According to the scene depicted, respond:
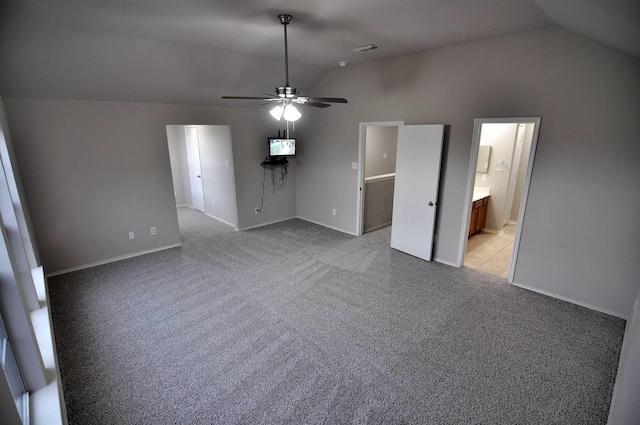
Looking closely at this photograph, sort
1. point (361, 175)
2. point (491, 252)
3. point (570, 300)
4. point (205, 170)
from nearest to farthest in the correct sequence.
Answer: point (570, 300), point (491, 252), point (361, 175), point (205, 170)

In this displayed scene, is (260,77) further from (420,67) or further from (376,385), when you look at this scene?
(376,385)

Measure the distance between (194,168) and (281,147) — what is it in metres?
2.51

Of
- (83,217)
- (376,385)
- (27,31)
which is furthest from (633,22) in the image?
(83,217)

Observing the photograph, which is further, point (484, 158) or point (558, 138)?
point (484, 158)

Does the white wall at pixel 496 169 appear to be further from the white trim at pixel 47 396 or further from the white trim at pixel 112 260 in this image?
the white trim at pixel 47 396

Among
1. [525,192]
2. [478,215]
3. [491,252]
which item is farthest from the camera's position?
[478,215]

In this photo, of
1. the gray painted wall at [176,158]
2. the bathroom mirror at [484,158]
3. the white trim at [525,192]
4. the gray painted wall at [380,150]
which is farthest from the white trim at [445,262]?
the gray painted wall at [176,158]

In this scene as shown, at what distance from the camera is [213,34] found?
10.4 ft

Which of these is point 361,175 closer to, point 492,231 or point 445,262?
point 445,262

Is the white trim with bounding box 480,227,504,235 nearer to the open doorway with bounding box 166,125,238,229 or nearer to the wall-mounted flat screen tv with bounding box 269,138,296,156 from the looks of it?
the wall-mounted flat screen tv with bounding box 269,138,296,156

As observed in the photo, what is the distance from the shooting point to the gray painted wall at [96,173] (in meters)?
3.68

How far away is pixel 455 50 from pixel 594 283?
122 inches

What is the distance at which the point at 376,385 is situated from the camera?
7.38ft

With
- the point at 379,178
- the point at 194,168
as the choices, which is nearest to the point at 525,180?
the point at 379,178
